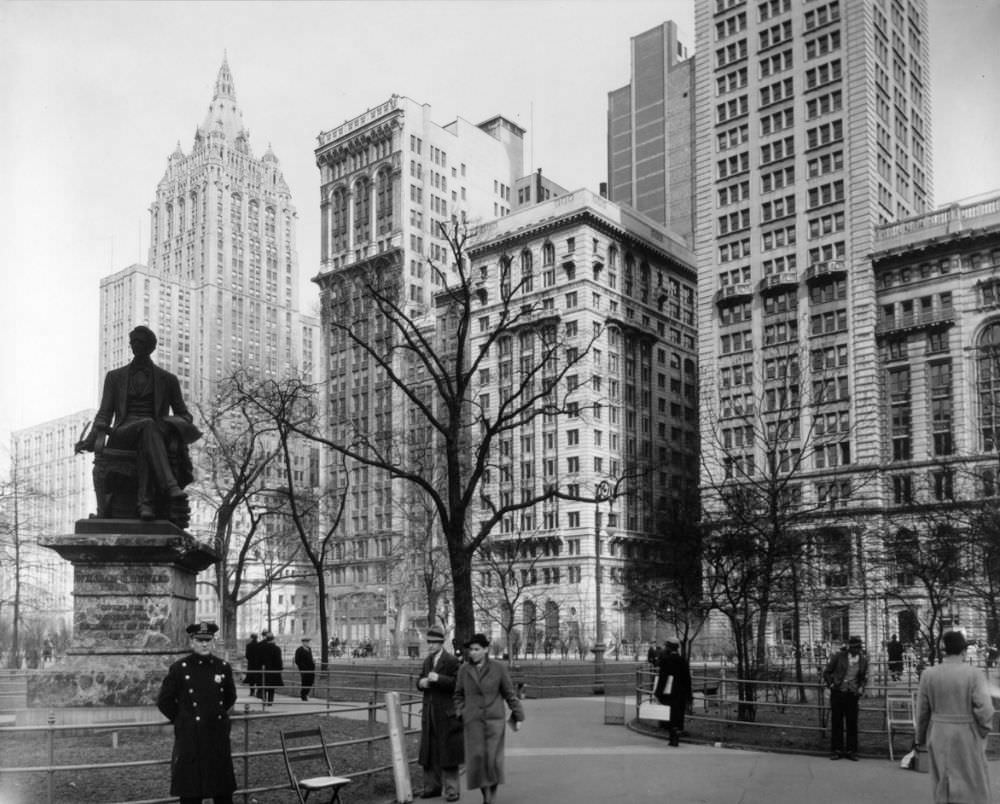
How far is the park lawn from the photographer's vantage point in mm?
13418

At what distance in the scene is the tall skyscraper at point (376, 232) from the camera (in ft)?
392

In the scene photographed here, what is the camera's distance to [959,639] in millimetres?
11312

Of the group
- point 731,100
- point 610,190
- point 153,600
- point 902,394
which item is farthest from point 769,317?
point 153,600

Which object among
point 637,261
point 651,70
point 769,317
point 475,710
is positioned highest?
point 651,70

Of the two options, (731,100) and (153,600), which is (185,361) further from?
(153,600)

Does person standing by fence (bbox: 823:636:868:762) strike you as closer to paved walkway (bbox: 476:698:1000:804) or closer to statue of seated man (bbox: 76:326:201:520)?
paved walkway (bbox: 476:698:1000:804)

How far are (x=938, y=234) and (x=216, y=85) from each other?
193 ft

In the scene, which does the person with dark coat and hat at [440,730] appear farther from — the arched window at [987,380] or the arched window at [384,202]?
the arched window at [384,202]

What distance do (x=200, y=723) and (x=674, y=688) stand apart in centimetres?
1204

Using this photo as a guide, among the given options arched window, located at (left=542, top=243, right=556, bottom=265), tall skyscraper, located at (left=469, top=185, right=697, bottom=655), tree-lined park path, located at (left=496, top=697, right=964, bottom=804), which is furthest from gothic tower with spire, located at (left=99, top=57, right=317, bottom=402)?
tree-lined park path, located at (left=496, top=697, right=964, bottom=804)

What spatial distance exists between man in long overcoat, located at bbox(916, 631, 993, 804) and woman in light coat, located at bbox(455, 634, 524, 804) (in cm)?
456

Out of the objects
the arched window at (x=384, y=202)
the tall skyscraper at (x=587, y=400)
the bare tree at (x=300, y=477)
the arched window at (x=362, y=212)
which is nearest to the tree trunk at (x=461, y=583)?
the bare tree at (x=300, y=477)

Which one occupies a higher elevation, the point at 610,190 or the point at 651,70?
the point at 651,70

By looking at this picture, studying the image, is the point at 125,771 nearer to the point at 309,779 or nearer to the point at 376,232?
the point at 309,779
